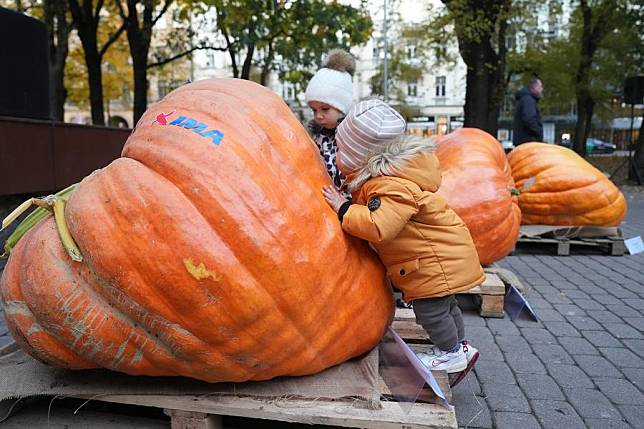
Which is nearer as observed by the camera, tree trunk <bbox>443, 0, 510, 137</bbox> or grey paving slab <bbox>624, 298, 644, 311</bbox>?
grey paving slab <bbox>624, 298, 644, 311</bbox>

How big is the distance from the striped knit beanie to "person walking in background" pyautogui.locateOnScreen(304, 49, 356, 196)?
663 millimetres

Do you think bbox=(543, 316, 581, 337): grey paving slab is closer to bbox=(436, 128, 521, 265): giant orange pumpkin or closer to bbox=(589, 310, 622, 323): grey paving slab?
bbox=(589, 310, 622, 323): grey paving slab

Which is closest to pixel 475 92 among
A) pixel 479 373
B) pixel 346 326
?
pixel 479 373

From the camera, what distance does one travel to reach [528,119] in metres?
7.27

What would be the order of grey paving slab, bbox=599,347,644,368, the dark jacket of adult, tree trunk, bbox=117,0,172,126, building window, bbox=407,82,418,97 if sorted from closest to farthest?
grey paving slab, bbox=599,347,644,368, the dark jacket of adult, tree trunk, bbox=117,0,172,126, building window, bbox=407,82,418,97

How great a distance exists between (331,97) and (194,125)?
116 cm

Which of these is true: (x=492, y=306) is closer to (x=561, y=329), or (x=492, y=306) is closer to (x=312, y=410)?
(x=561, y=329)

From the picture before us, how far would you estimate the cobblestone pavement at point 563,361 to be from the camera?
2.45 metres

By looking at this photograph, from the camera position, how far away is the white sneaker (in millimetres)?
2389

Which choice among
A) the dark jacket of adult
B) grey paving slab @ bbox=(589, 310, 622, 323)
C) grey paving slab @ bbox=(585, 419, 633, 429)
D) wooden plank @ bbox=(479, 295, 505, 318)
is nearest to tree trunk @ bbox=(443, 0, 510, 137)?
the dark jacket of adult

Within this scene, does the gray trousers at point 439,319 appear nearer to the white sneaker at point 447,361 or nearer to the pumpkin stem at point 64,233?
the white sneaker at point 447,361

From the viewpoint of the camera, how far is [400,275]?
2262 millimetres

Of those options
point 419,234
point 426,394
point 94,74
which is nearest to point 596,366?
point 426,394

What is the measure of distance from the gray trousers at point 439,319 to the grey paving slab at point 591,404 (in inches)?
27.8
